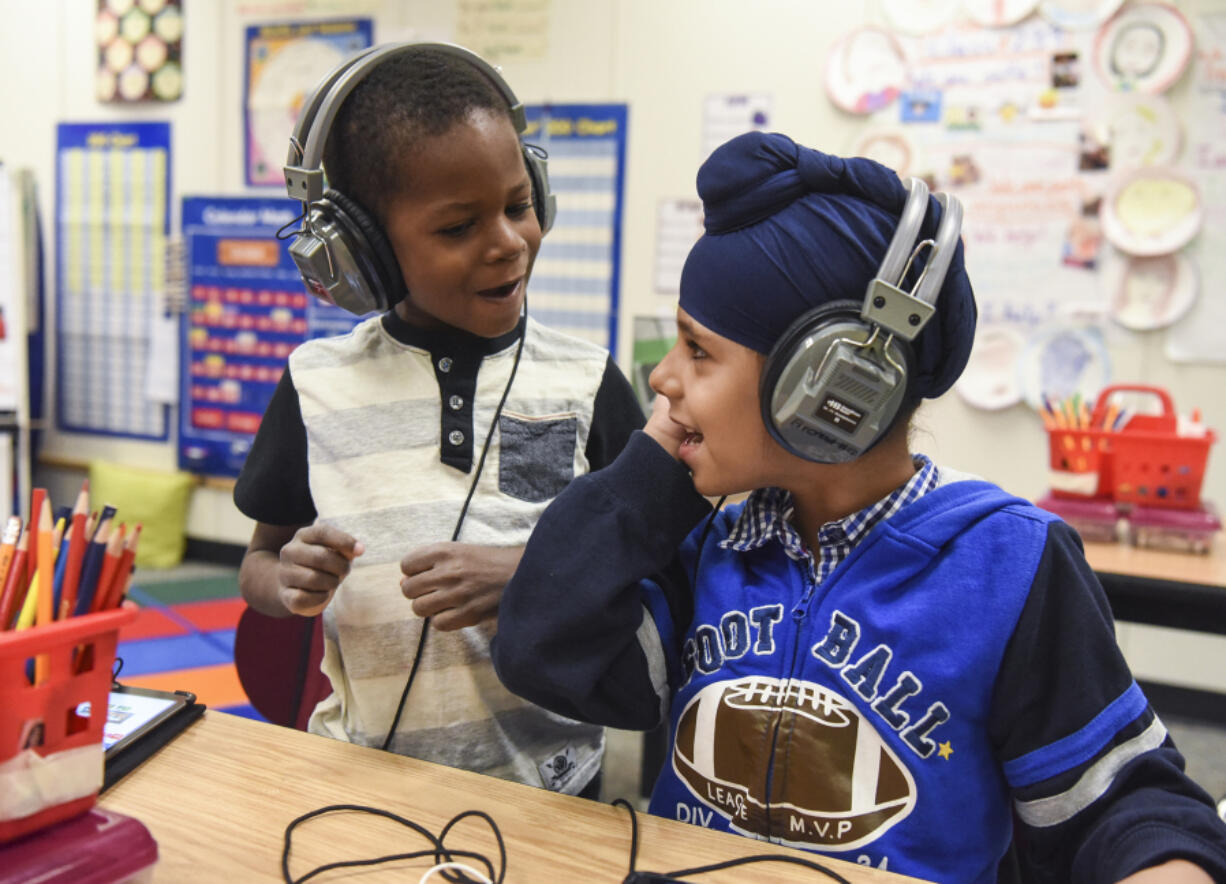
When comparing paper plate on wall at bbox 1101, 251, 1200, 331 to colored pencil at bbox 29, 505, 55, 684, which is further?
paper plate on wall at bbox 1101, 251, 1200, 331

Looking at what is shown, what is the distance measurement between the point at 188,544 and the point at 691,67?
291cm

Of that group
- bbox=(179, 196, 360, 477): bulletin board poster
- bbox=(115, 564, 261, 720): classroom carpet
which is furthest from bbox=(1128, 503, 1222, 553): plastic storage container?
bbox=(179, 196, 360, 477): bulletin board poster

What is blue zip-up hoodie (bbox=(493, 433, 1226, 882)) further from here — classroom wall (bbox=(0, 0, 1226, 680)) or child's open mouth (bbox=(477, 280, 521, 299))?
classroom wall (bbox=(0, 0, 1226, 680))

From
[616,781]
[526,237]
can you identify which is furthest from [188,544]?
[526,237]

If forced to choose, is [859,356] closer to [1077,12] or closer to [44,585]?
[44,585]

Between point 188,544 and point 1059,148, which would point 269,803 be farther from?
point 188,544

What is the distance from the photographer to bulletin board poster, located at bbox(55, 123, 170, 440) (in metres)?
4.00

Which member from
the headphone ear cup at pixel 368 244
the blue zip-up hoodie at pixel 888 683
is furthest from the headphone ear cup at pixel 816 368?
the headphone ear cup at pixel 368 244

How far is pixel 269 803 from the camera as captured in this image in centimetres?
75

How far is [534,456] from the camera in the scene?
0.98 m

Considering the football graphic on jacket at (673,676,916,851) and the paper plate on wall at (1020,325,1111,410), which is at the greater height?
the paper plate on wall at (1020,325,1111,410)

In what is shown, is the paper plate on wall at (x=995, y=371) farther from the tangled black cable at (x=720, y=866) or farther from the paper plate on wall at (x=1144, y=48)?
the tangled black cable at (x=720, y=866)

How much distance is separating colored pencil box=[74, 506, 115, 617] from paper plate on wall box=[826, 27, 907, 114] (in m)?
2.82

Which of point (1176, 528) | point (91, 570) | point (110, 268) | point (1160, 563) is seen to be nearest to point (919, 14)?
point (1176, 528)
